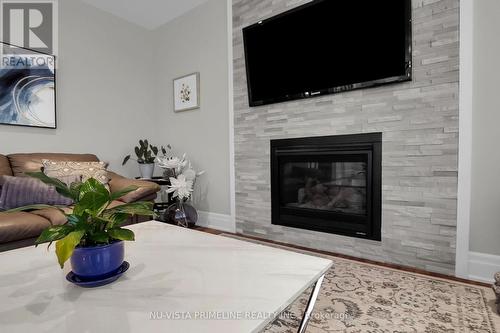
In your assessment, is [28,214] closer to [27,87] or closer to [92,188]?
[92,188]

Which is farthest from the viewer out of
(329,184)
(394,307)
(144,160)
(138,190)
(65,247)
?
(144,160)

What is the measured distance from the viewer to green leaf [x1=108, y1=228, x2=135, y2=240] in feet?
2.53

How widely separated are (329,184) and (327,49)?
1118 mm

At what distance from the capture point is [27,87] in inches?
97.8

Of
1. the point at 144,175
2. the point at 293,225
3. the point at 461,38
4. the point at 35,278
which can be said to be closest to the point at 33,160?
the point at 144,175

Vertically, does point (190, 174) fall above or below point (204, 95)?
below

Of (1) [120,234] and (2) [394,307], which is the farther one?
(2) [394,307]

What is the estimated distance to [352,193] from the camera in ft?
7.03

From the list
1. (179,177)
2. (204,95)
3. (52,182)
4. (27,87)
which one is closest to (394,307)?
(52,182)

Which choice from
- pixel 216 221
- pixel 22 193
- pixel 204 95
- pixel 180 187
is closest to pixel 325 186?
pixel 216 221

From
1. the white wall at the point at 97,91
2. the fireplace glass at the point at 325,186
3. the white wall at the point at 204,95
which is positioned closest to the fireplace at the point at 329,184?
the fireplace glass at the point at 325,186

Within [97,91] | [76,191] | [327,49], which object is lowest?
[76,191]

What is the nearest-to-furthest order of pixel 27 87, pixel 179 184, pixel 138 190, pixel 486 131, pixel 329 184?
pixel 486 131 < pixel 138 190 < pixel 329 184 < pixel 27 87 < pixel 179 184

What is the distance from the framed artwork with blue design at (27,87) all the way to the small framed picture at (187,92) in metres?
1.25
